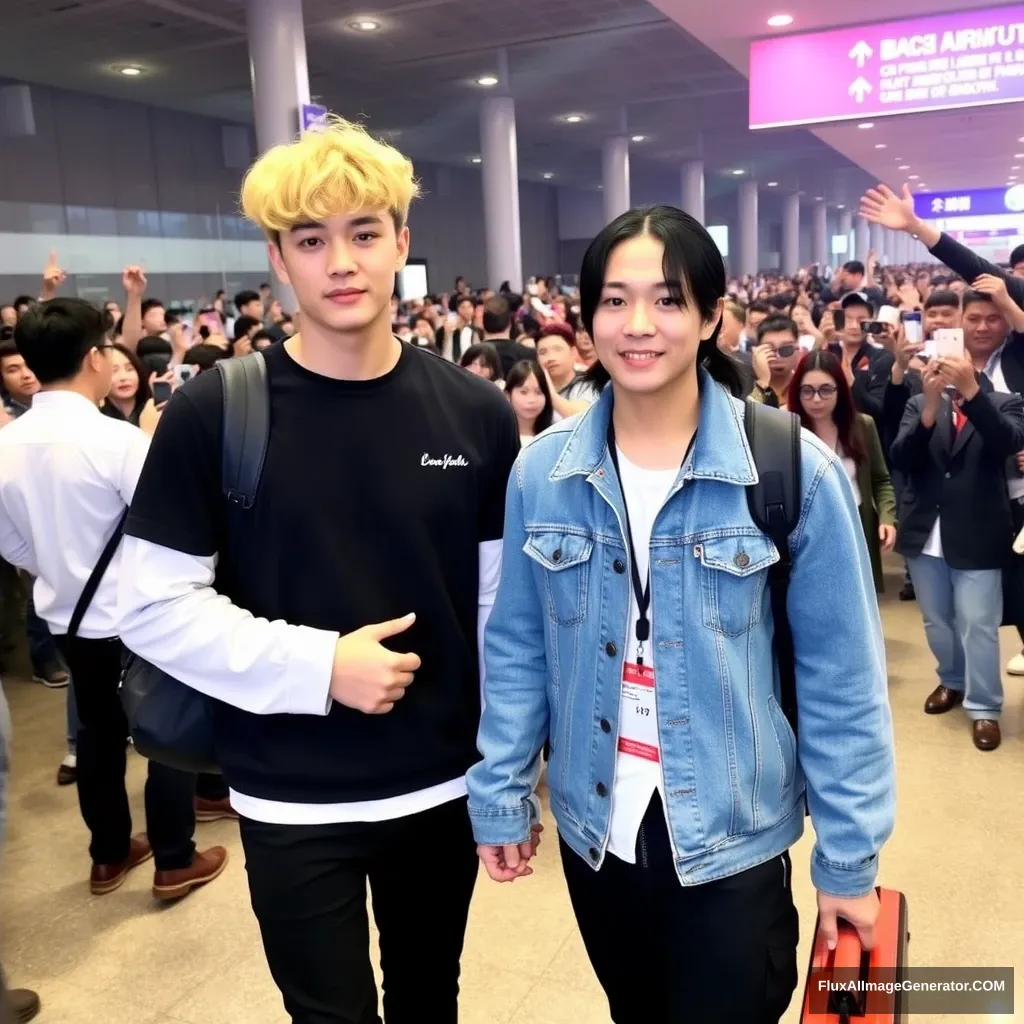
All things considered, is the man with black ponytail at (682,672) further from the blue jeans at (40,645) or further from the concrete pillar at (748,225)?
the concrete pillar at (748,225)

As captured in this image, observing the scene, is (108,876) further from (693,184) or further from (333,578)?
(693,184)

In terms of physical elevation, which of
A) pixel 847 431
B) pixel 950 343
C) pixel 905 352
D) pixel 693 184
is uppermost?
pixel 693 184

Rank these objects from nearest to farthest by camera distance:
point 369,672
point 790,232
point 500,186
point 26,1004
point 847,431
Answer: point 369,672 < point 26,1004 < point 847,431 < point 500,186 < point 790,232

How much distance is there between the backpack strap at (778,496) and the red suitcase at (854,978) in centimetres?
40

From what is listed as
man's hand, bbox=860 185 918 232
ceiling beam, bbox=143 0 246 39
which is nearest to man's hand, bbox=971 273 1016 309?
man's hand, bbox=860 185 918 232

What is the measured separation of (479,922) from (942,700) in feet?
8.02

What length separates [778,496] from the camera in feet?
4.56

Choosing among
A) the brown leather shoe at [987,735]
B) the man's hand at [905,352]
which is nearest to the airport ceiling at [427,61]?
the man's hand at [905,352]

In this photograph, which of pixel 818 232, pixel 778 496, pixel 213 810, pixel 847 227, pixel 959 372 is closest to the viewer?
pixel 778 496

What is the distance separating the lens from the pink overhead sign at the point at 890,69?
7.54 meters

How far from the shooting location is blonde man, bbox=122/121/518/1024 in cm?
152

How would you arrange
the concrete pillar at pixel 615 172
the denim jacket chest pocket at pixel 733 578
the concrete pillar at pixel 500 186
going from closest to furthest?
the denim jacket chest pocket at pixel 733 578 → the concrete pillar at pixel 500 186 → the concrete pillar at pixel 615 172

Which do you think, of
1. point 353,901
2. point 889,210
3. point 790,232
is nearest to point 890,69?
point 889,210

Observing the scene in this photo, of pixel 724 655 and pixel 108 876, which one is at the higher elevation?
pixel 724 655
